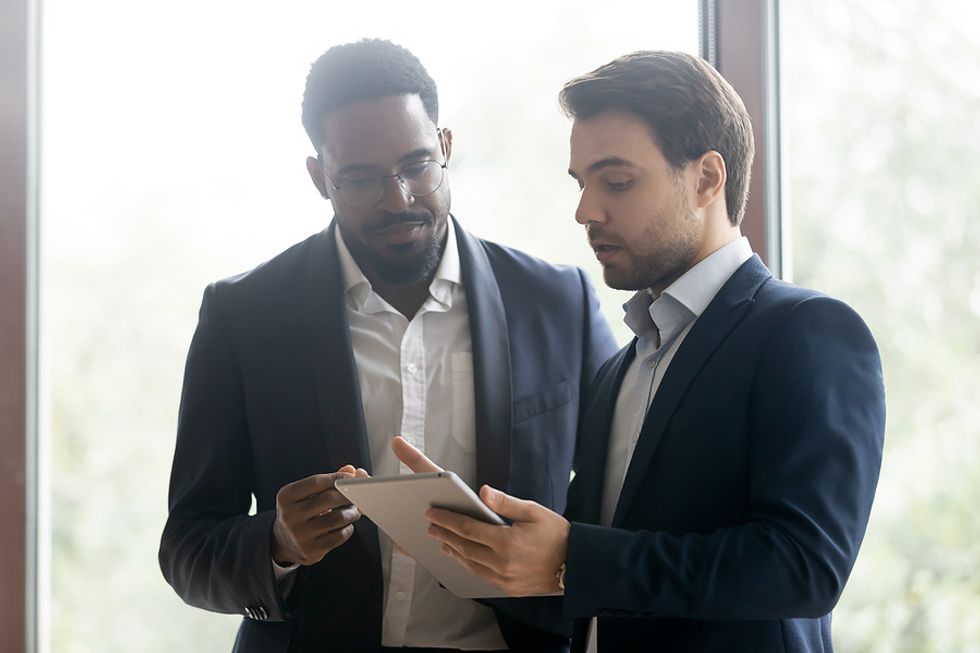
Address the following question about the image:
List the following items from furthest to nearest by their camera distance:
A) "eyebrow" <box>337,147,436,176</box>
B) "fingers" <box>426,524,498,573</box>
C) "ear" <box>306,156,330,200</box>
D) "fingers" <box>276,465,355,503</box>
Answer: "ear" <box>306,156,330,200</box>
"eyebrow" <box>337,147,436,176</box>
"fingers" <box>276,465,355,503</box>
"fingers" <box>426,524,498,573</box>

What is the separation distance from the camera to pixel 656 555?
1394 mm

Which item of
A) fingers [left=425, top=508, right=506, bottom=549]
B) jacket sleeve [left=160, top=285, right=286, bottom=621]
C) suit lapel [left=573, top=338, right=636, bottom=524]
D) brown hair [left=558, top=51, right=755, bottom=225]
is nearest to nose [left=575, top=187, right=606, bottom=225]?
brown hair [left=558, top=51, right=755, bottom=225]

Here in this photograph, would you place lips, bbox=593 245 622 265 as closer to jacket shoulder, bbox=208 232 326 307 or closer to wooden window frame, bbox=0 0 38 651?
jacket shoulder, bbox=208 232 326 307

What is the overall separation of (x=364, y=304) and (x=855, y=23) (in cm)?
113

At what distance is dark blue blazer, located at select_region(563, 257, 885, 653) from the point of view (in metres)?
1.34

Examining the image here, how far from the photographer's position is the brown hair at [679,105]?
1.60m

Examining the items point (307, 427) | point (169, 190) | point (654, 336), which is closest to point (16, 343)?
point (169, 190)

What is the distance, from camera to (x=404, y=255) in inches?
76.4

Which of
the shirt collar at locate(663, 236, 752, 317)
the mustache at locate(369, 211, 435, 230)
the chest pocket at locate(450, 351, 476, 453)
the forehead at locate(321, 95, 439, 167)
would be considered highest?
the forehead at locate(321, 95, 439, 167)

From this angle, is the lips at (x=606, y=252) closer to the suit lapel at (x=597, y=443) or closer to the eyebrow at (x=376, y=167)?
the suit lapel at (x=597, y=443)

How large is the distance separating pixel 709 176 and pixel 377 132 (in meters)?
0.61

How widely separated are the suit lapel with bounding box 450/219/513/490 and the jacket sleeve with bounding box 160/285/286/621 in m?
0.37

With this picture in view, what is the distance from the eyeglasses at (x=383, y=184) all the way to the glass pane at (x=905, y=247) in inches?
31.9

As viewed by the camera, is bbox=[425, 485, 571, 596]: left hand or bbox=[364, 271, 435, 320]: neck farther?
bbox=[364, 271, 435, 320]: neck
